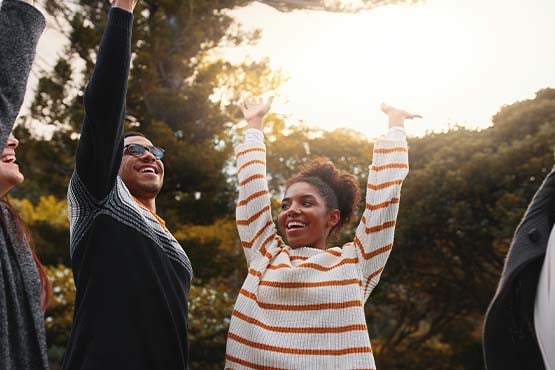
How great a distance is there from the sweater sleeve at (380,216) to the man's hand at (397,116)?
0.42 ft

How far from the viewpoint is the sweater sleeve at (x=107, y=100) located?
150 cm

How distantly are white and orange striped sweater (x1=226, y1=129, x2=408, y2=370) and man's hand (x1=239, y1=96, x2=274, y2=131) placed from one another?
24cm

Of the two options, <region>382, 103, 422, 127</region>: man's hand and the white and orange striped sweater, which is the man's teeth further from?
<region>382, 103, 422, 127</region>: man's hand

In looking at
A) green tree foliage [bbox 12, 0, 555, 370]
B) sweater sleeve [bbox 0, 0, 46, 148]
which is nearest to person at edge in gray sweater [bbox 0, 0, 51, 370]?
sweater sleeve [bbox 0, 0, 46, 148]

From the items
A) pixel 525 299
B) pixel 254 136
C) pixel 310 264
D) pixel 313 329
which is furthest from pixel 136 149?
pixel 525 299

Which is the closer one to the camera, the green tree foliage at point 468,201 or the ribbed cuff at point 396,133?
the ribbed cuff at point 396,133

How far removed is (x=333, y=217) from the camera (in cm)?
226

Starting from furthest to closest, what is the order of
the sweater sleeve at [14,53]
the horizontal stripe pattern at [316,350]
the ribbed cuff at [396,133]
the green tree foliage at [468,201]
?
1. the green tree foliage at [468,201]
2. the ribbed cuff at [396,133]
3. the horizontal stripe pattern at [316,350]
4. the sweater sleeve at [14,53]

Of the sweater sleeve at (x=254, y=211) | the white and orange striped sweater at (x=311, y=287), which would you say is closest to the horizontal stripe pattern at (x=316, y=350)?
the white and orange striped sweater at (x=311, y=287)

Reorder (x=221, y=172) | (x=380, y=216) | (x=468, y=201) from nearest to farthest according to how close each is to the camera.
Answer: (x=380, y=216), (x=468, y=201), (x=221, y=172)

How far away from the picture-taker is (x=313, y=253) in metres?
2.09

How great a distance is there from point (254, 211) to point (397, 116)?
2.02ft

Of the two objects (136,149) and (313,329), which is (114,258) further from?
(313,329)

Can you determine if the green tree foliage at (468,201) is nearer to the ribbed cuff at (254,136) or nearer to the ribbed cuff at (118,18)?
the ribbed cuff at (254,136)
